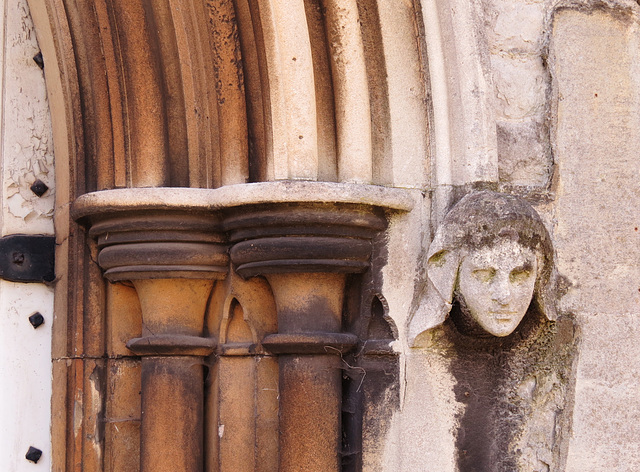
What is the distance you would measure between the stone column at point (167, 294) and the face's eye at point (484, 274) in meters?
0.60

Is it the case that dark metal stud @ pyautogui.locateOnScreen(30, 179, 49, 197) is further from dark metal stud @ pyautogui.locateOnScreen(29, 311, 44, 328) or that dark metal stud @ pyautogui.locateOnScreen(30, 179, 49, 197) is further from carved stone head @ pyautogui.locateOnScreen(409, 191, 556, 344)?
carved stone head @ pyautogui.locateOnScreen(409, 191, 556, 344)

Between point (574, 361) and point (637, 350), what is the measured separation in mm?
150

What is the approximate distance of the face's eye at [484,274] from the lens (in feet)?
6.95

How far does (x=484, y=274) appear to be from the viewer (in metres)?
2.13

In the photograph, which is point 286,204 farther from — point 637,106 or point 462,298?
point 637,106

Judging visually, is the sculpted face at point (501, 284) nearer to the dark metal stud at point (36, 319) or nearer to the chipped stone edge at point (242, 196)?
the chipped stone edge at point (242, 196)

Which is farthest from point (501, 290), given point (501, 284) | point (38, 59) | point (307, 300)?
point (38, 59)

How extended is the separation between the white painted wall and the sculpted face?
115 centimetres

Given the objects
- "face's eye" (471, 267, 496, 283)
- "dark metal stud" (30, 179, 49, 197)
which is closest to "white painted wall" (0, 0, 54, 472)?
"dark metal stud" (30, 179, 49, 197)

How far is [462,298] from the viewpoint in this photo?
2160 millimetres

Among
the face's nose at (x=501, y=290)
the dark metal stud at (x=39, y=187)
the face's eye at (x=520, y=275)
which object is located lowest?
the face's nose at (x=501, y=290)

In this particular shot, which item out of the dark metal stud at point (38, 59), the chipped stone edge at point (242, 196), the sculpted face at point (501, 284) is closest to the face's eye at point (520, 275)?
the sculpted face at point (501, 284)

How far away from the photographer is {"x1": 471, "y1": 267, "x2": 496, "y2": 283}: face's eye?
6.95 ft

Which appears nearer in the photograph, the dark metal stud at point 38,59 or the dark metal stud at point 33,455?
the dark metal stud at point 33,455
